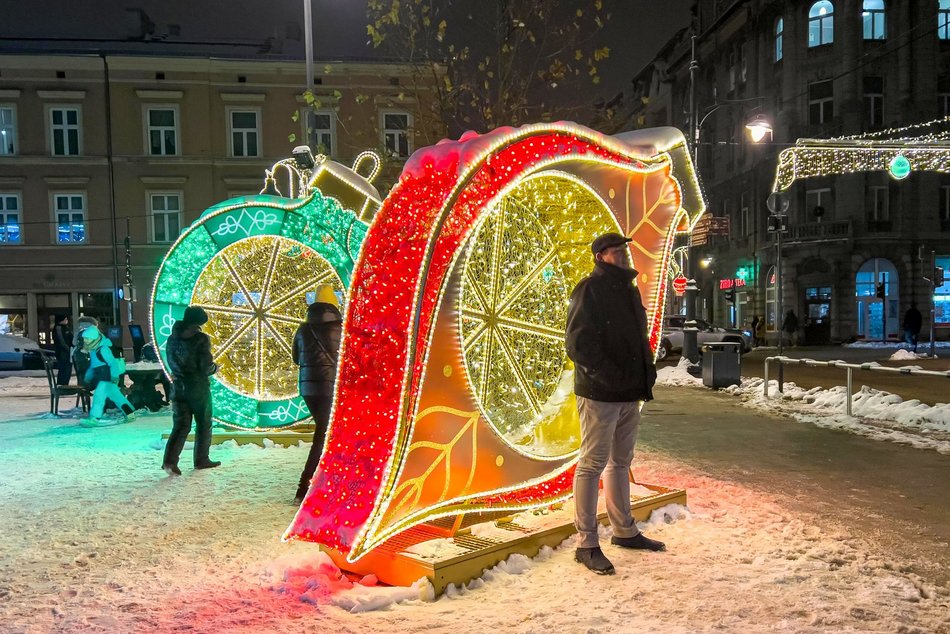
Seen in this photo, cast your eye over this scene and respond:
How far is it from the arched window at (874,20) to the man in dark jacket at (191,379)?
127 feet

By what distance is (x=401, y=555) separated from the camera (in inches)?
Result: 182

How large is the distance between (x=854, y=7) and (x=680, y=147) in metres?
37.0

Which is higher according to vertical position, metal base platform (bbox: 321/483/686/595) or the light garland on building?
the light garland on building

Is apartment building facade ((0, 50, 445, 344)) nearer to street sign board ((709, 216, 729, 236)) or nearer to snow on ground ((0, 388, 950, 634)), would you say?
street sign board ((709, 216, 729, 236))

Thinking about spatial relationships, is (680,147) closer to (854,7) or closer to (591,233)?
(591,233)

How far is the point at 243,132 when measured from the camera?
1414 inches

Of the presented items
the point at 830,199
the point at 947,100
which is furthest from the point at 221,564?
the point at 947,100

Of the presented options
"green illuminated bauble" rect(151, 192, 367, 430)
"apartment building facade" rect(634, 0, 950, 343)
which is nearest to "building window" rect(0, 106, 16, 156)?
"green illuminated bauble" rect(151, 192, 367, 430)

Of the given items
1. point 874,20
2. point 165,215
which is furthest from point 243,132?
point 874,20

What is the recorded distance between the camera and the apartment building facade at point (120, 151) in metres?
34.4

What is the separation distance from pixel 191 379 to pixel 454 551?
4864 millimetres

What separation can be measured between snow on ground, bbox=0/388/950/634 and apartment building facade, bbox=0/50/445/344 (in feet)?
95.4

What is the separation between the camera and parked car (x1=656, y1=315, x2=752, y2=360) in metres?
25.2

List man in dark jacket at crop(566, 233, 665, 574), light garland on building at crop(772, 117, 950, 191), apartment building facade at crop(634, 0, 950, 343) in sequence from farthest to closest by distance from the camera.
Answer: apartment building facade at crop(634, 0, 950, 343)
light garland on building at crop(772, 117, 950, 191)
man in dark jacket at crop(566, 233, 665, 574)
